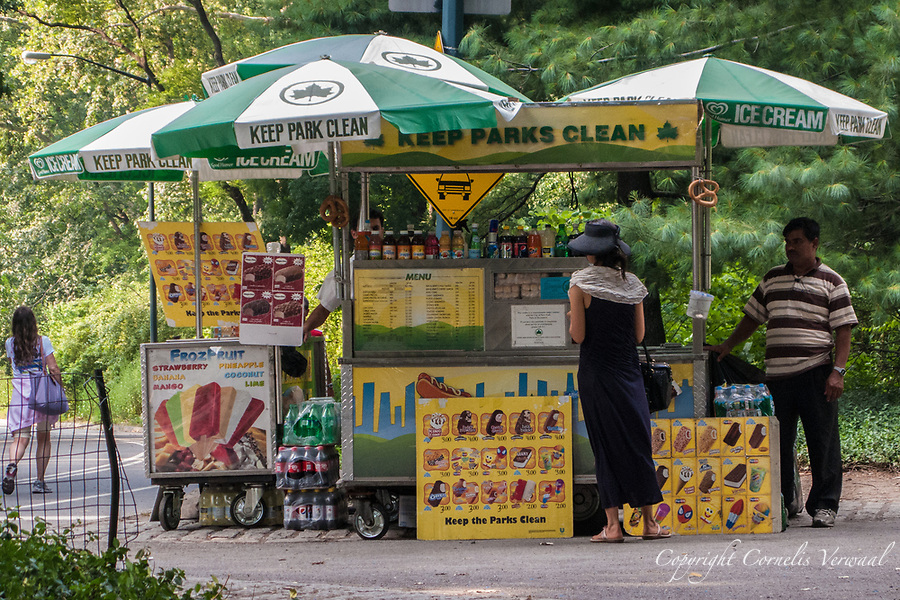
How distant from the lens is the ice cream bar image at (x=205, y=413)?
713 centimetres

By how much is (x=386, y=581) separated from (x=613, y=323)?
1954 mm

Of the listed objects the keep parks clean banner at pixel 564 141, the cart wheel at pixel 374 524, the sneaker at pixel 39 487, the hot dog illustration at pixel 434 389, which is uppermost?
the keep parks clean banner at pixel 564 141

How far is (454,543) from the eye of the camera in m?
6.33

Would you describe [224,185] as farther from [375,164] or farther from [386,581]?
[386,581]

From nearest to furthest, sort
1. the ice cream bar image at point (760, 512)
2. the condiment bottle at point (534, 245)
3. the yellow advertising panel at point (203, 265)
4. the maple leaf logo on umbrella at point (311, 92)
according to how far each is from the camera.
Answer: the maple leaf logo on umbrella at point (311, 92) < the ice cream bar image at point (760, 512) < the condiment bottle at point (534, 245) < the yellow advertising panel at point (203, 265)

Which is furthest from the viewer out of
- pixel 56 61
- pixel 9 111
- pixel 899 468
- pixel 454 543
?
pixel 9 111

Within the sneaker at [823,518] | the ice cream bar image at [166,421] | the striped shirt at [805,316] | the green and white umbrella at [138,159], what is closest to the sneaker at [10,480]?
the ice cream bar image at [166,421]

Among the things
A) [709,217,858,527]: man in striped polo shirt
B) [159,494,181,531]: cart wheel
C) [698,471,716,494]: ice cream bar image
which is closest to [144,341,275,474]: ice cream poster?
[159,494,181,531]: cart wheel

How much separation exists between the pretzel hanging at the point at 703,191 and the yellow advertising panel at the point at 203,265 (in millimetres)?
3438

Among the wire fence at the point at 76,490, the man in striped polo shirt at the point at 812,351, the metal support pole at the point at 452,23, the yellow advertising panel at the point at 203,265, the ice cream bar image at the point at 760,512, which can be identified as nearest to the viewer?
the wire fence at the point at 76,490

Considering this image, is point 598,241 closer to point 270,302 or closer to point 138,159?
point 270,302

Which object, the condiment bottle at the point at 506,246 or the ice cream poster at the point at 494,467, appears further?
the condiment bottle at the point at 506,246

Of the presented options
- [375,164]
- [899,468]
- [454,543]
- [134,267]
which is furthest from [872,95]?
[134,267]

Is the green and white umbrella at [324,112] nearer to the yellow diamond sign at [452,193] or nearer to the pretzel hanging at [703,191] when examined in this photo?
the pretzel hanging at [703,191]
